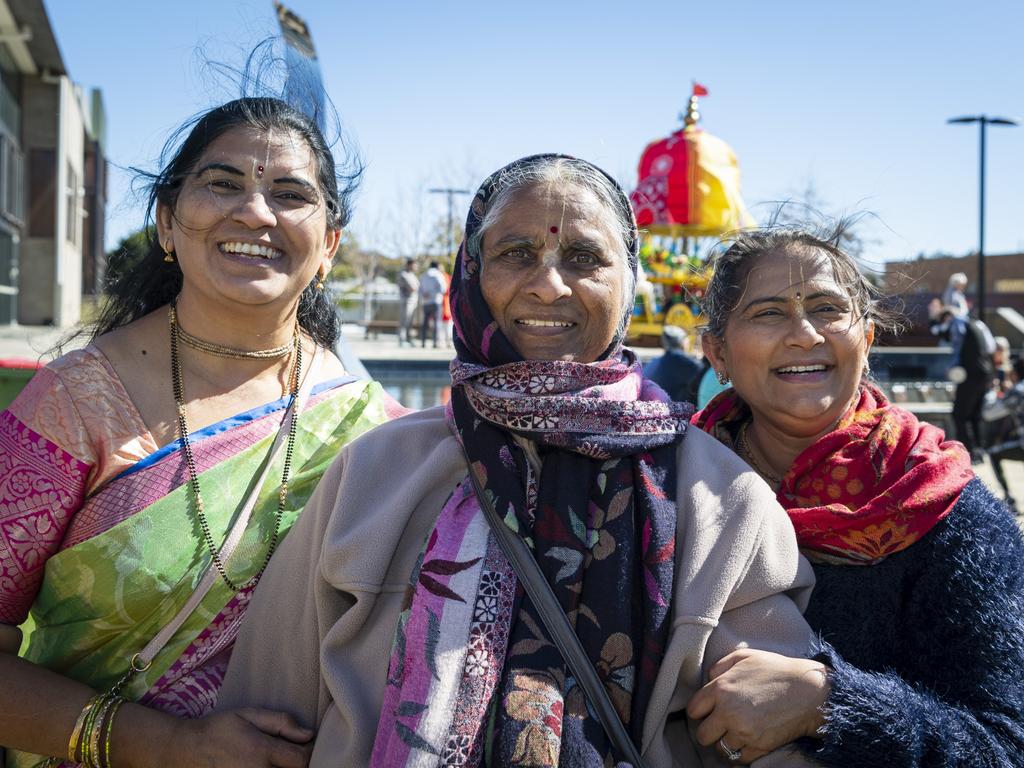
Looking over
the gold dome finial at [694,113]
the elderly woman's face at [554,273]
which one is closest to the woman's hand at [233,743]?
the elderly woman's face at [554,273]

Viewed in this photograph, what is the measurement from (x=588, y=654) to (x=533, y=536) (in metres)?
0.25

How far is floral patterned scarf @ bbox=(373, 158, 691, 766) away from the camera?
1650mm

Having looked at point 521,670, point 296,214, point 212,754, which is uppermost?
point 296,214

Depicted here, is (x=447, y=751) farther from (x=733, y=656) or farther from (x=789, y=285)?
(x=789, y=285)

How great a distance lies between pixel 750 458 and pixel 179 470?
1.41 metres

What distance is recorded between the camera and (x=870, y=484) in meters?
2.03

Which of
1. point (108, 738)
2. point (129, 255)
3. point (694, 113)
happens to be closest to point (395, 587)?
point (108, 738)

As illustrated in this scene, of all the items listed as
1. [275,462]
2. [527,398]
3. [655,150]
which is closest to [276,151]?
[275,462]

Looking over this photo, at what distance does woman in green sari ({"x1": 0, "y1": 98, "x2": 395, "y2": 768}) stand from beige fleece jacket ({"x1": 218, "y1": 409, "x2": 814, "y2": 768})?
12cm

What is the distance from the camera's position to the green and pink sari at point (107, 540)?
1953 millimetres

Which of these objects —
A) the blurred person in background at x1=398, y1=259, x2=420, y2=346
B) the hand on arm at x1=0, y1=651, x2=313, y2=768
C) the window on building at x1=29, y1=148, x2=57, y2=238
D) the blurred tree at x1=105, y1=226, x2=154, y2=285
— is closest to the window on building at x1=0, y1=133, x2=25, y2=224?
the window on building at x1=29, y1=148, x2=57, y2=238

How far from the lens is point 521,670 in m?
1.69

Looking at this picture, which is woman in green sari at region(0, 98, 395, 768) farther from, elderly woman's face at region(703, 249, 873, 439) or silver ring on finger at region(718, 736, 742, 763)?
elderly woman's face at region(703, 249, 873, 439)

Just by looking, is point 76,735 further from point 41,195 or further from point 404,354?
point 41,195
